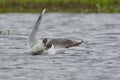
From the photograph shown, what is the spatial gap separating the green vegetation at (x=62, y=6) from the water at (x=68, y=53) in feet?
7.53

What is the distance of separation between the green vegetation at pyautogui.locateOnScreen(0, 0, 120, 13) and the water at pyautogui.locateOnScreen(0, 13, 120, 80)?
230 cm

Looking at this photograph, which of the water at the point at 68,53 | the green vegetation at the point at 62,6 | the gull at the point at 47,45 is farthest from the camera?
the green vegetation at the point at 62,6

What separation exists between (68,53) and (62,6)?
14.7m

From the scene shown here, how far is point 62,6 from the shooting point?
32438 mm

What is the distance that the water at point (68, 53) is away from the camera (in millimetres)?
14461

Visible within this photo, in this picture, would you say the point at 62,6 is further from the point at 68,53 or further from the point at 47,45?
the point at 47,45

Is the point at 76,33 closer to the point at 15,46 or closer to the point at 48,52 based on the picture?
the point at 15,46

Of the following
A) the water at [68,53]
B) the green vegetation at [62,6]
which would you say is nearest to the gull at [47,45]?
the water at [68,53]

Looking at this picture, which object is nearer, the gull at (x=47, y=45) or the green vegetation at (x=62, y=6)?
the gull at (x=47, y=45)

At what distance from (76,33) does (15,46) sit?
4.80 meters

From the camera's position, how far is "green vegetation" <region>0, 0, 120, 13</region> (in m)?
31.9

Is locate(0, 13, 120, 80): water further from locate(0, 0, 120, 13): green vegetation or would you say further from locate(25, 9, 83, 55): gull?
locate(0, 0, 120, 13): green vegetation

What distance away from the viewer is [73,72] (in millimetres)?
14641

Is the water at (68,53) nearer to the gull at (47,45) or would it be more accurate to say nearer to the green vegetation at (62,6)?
the gull at (47,45)
